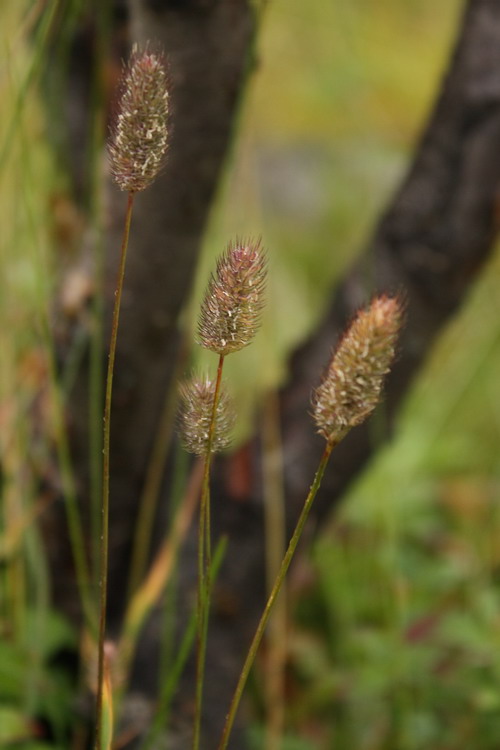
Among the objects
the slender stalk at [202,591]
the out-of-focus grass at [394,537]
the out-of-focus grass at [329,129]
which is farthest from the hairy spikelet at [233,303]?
the out-of-focus grass at [329,129]

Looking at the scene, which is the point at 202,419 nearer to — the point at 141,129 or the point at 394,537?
the point at 141,129

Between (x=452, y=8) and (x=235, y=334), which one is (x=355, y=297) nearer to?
(x=235, y=334)

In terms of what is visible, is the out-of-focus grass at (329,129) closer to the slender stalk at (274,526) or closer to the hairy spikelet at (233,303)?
the slender stalk at (274,526)

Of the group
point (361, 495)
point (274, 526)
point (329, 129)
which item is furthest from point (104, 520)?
point (329, 129)

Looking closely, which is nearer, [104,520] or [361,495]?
[104,520]

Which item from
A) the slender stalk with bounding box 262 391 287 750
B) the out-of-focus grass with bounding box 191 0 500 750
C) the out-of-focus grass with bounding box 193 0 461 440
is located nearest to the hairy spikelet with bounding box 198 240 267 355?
the out-of-focus grass with bounding box 191 0 500 750

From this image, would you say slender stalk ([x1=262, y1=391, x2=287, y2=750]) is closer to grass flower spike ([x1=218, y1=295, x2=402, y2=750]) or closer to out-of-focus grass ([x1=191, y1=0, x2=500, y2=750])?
out-of-focus grass ([x1=191, y1=0, x2=500, y2=750])
